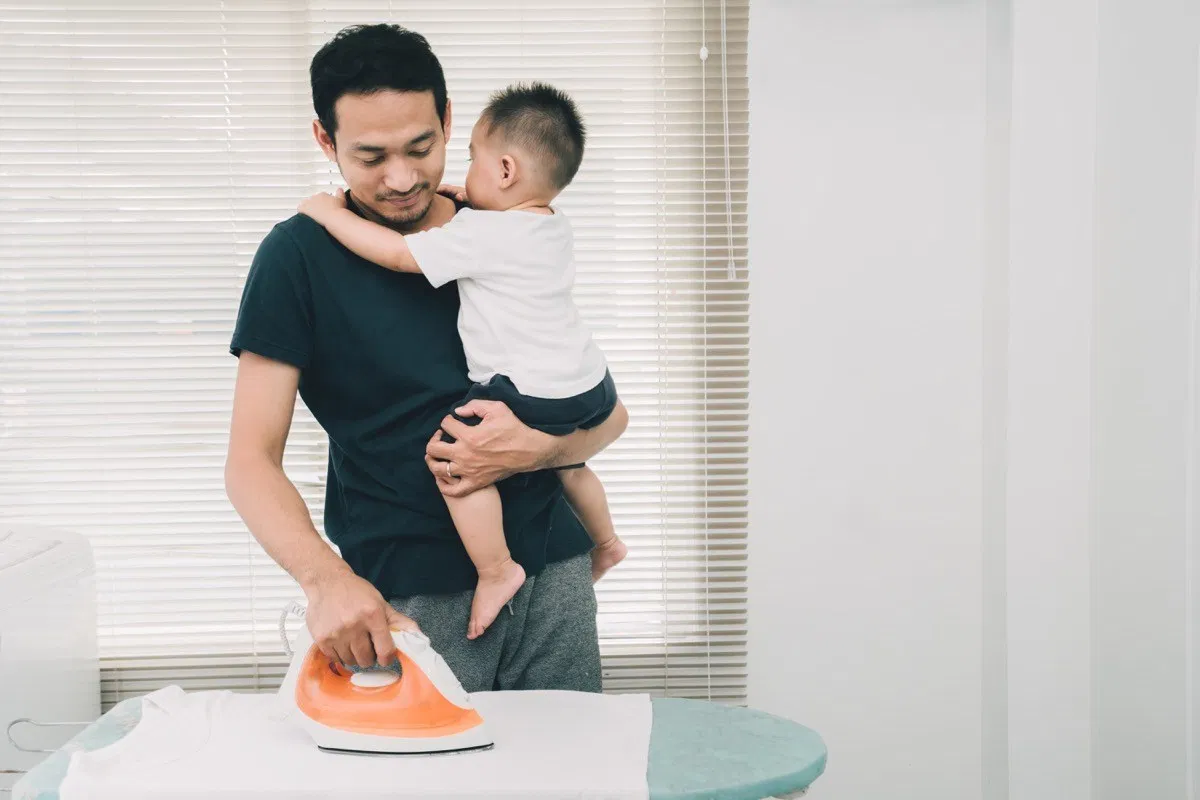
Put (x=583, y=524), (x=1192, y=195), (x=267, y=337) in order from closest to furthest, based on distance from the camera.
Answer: (x=267, y=337)
(x=1192, y=195)
(x=583, y=524)

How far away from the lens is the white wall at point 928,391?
2.26 meters

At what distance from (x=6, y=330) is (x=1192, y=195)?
2.49 meters

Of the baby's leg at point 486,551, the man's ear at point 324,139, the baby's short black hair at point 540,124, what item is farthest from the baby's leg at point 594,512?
the man's ear at point 324,139

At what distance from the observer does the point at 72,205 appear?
2.28 meters

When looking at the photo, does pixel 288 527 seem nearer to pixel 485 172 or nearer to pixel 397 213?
pixel 397 213

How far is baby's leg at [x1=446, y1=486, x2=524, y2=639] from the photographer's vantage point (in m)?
1.38

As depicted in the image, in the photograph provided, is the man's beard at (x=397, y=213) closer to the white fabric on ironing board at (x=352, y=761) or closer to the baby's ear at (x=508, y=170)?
the baby's ear at (x=508, y=170)

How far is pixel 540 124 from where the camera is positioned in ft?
4.96

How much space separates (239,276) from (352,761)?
146 centimetres

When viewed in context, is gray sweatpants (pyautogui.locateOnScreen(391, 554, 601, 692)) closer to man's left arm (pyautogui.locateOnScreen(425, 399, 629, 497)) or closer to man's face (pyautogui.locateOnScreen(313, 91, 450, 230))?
man's left arm (pyautogui.locateOnScreen(425, 399, 629, 497))

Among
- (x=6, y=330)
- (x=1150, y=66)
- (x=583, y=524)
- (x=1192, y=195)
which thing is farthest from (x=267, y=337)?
(x=1150, y=66)

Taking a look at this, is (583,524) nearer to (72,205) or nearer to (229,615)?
(229,615)

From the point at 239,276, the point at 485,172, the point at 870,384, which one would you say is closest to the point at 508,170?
the point at 485,172

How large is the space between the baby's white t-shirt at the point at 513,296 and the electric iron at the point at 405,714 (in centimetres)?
45
